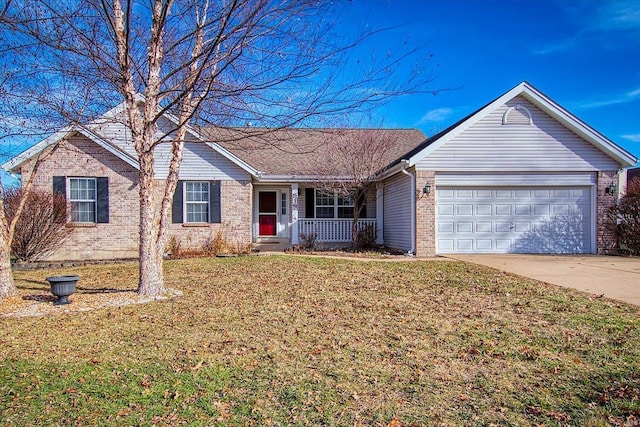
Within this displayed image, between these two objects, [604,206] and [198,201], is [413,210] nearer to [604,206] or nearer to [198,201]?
[604,206]

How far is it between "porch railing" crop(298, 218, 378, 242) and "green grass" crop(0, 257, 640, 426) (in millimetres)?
8693

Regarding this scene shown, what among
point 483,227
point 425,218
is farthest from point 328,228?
point 483,227

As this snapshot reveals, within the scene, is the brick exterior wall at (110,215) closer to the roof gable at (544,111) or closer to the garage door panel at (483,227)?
the roof gable at (544,111)

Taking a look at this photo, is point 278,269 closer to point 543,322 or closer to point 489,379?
point 543,322

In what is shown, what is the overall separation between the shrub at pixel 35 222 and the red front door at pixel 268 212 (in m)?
6.93

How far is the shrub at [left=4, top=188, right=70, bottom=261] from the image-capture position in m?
13.3

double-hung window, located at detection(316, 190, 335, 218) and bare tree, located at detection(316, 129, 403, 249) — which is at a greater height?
bare tree, located at detection(316, 129, 403, 249)

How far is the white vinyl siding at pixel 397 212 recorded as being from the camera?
14.4 meters

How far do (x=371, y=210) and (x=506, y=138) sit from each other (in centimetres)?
622

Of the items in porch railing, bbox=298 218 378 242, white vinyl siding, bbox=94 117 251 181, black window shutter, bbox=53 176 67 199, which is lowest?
porch railing, bbox=298 218 378 242

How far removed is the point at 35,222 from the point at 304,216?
9198mm

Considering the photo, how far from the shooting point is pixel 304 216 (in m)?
18.0

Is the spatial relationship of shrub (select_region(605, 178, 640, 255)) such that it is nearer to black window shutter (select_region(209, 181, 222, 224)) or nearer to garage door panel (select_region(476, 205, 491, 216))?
garage door panel (select_region(476, 205, 491, 216))

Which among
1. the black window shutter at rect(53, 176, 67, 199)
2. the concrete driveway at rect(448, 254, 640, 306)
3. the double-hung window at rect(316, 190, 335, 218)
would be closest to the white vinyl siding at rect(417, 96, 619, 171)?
the concrete driveway at rect(448, 254, 640, 306)
